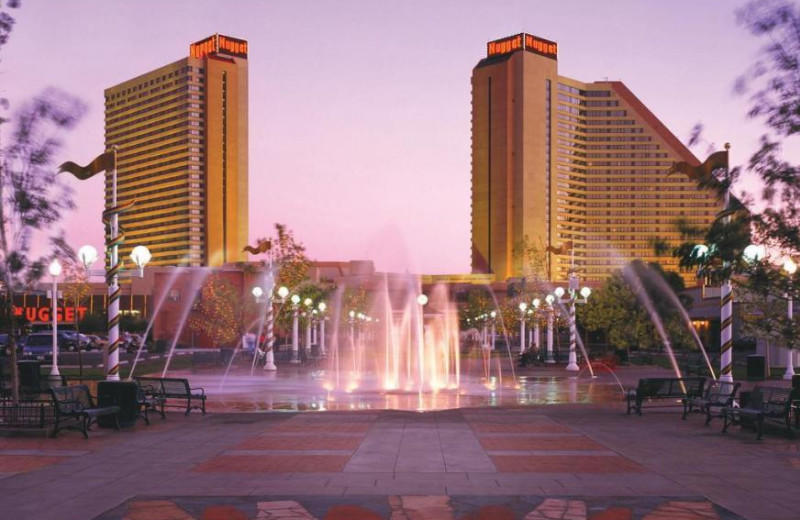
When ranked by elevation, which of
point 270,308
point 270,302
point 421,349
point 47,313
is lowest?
point 47,313

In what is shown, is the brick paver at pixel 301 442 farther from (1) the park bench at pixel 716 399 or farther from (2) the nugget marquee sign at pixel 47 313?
(2) the nugget marquee sign at pixel 47 313

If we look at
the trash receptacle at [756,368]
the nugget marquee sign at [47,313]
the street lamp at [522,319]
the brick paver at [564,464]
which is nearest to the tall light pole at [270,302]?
the street lamp at [522,319]

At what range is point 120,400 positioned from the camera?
15.9 metres

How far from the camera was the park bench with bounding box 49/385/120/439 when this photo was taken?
1423 cm

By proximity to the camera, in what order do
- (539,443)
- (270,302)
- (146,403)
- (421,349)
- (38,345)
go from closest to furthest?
(539,443) → (146,403) → (421,349) → (270,302) → (38,345)

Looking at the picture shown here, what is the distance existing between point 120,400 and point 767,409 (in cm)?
1200

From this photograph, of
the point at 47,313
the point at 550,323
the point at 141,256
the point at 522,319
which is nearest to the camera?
the point at 141,256

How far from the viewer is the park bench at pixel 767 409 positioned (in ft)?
46.6

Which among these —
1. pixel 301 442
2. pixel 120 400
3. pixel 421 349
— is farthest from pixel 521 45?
pixel 301 442

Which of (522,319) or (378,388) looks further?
(522,319)

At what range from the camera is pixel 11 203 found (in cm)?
1586

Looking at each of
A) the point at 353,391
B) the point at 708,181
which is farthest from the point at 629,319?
the point at 708,181

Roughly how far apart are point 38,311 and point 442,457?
8065cm

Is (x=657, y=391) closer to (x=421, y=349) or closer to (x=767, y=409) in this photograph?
(x=767, y=409)
